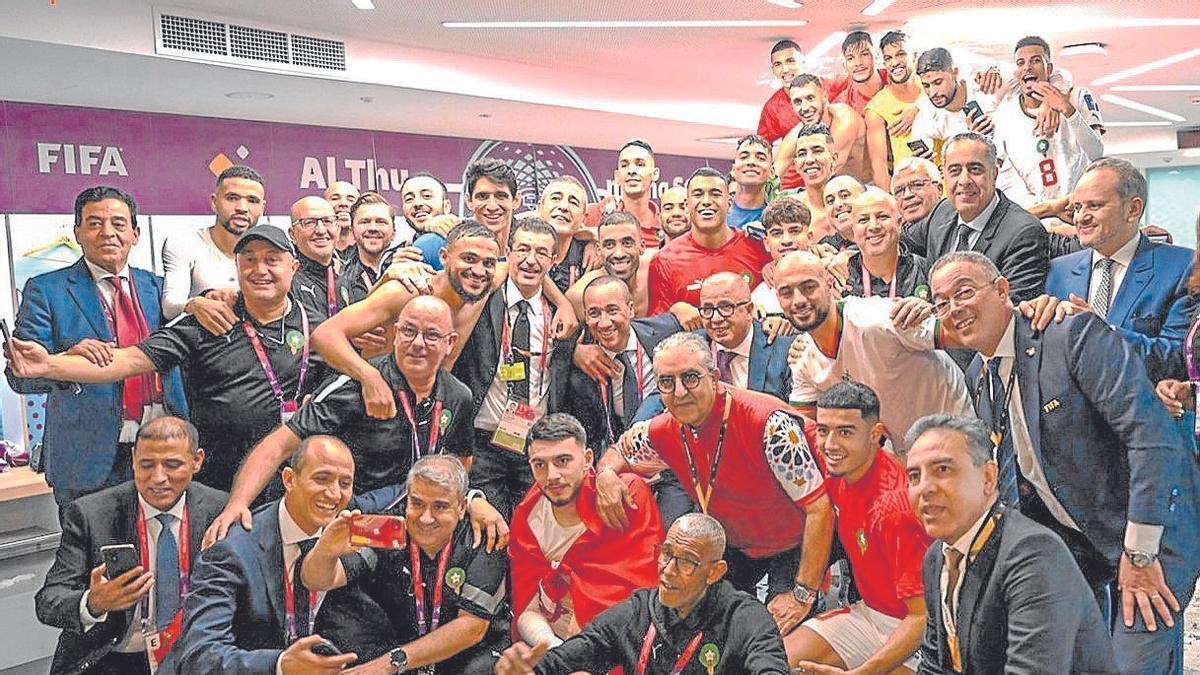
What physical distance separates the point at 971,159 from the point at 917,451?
1319 millimetres

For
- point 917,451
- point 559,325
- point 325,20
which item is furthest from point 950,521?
point 325,20

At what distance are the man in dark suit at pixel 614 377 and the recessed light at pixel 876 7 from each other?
385 cm

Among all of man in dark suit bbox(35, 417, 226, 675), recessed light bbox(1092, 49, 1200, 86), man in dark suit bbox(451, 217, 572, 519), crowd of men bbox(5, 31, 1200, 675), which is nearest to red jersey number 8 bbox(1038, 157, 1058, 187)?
crowd of men bbox(5, 31, 1200, 675)

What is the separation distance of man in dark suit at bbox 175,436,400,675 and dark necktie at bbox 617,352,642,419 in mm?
1194

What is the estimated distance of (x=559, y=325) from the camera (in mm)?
4340

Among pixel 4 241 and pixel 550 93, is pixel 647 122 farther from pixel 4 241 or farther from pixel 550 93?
pixel 4 241

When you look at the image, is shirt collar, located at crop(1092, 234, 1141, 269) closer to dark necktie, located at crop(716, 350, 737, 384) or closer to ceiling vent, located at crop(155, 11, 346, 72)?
dark necktie, located at crop(716, 350, 737, 384)

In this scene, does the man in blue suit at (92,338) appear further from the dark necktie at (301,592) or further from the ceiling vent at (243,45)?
the ceiling vent at (243,45)

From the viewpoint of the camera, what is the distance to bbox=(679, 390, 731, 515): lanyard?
3.78 metres

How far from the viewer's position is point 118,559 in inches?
145

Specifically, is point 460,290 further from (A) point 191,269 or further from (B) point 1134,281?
(B) point 1134,281

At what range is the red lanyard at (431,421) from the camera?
3.82m

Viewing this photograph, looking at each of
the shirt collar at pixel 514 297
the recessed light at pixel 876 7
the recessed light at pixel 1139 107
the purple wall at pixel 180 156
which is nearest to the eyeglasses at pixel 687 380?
the shirt collar at pixel 514 297

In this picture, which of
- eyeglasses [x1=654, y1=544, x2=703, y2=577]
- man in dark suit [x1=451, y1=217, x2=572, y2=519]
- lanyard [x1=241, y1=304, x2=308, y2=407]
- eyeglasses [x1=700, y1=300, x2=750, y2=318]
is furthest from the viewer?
man in dark suit [x1=451, y1=217, x2=572, y2=519]
